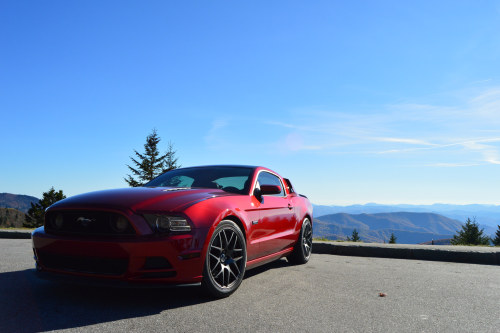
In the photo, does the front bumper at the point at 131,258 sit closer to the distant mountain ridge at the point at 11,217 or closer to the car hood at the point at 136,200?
the car hood at the point at 136,200

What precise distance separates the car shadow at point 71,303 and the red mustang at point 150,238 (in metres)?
0.24

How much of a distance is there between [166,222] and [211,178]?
1707 mm

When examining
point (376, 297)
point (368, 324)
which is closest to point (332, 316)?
point (368, 324)

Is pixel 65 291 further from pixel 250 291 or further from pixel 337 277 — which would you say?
pixel 337 277

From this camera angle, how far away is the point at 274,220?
5.12 m

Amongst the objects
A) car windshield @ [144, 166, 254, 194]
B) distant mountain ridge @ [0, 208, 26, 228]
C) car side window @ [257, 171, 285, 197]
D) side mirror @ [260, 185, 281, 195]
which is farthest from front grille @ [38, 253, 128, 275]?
distant mountain ridge @ [0, 208, 26, 228]

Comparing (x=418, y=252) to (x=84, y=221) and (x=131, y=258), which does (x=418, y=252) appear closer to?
(x=131, y=258)

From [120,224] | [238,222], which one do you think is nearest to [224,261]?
[238,222]

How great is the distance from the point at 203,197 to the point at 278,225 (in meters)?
1.66

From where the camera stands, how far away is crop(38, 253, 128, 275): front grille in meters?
3.28

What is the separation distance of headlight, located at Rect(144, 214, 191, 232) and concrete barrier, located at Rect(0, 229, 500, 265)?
5.63 m

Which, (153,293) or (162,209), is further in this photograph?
(153,293)

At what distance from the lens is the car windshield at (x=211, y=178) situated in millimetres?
4871

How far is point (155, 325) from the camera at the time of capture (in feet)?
9.50
